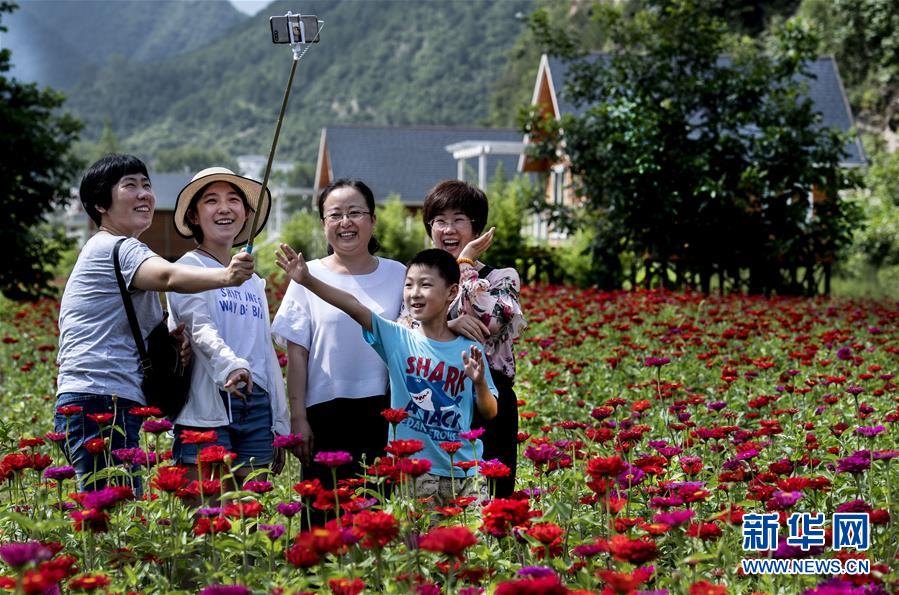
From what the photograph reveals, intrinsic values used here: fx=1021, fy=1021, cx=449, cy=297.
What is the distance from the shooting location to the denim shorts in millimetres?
3744

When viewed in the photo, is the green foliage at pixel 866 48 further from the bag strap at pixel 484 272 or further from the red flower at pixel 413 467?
the red flower at pixel 413 467

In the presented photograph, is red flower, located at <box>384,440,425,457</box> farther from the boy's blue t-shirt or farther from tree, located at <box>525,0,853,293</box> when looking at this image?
tree, located at <box>525,0,853,293</box>

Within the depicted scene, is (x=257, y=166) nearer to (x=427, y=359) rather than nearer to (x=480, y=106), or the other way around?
(x=480, y=106)

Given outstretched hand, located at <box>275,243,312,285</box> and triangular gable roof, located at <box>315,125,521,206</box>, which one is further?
triangular gable roof, located at <box>315,125,521,206</box>

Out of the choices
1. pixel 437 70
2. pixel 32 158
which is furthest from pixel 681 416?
pixel 437 70

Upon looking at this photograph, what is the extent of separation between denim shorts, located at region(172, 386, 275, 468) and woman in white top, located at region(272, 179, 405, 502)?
105 millimetres

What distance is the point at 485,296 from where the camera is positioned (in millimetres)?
3744

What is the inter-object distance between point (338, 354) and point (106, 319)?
85cm

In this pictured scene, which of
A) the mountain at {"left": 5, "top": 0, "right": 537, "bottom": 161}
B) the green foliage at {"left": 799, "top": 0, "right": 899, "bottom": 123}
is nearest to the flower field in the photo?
the green foliage at {"left": 799, "top": 0, "right": 899, "bottom": 123}

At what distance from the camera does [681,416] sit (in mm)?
3957

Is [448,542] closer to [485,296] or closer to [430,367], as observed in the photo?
[430,367]

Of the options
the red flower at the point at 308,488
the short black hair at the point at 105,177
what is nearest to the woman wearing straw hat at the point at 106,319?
the short black hair at the point at 105,177

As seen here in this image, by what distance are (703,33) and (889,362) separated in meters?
9.79

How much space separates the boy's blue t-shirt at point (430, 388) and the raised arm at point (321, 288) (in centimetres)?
5
